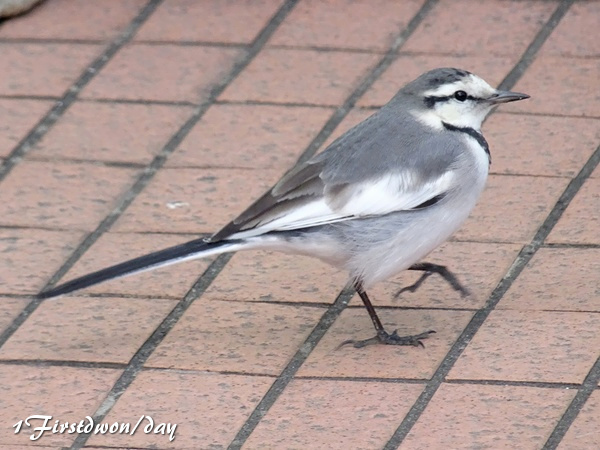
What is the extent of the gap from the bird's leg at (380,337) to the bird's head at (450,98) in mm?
605

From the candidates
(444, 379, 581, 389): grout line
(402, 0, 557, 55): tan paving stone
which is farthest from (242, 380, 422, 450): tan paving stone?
(402, 0, 557, 55): tan paving stone

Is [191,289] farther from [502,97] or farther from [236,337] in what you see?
[502,97]

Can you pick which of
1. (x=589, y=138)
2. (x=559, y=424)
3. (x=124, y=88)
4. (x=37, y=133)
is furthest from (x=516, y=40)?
(x=559, y=424)

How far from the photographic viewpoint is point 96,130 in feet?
19.6

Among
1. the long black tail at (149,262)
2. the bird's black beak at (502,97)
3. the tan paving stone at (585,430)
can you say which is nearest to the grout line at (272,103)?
the bird's black beak at (502,97)

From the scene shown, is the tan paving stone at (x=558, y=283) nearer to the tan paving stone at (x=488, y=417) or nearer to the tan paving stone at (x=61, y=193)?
the tan paving stone at (x=488, y=417)

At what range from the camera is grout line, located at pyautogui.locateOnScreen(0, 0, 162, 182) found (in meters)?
5.81

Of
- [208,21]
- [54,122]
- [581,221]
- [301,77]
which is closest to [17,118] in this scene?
[54,122]

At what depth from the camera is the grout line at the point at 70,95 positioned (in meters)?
5.81

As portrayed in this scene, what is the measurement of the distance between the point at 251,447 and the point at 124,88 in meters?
2.58

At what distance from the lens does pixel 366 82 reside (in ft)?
20.3

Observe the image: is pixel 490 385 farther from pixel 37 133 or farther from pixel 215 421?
pixel 37 133

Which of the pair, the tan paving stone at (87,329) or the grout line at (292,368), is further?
the tan paving stone at (87,329)

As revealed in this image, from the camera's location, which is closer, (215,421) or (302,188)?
(215,421)
